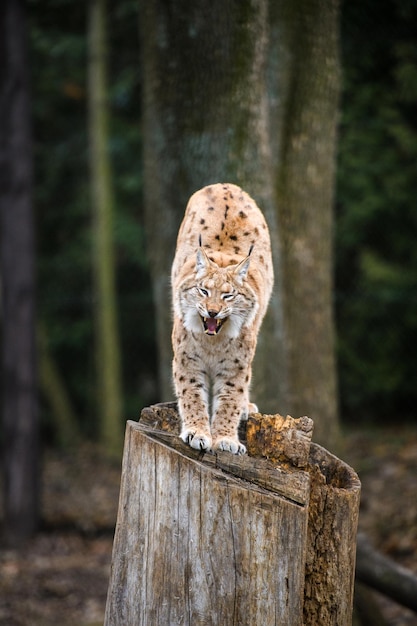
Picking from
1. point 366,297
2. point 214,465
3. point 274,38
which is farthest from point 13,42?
point 214,465

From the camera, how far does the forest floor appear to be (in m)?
7.69

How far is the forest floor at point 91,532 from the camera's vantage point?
7.69m

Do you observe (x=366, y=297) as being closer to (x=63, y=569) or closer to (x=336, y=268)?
(x=336, y=268)

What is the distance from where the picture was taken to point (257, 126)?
234 inches

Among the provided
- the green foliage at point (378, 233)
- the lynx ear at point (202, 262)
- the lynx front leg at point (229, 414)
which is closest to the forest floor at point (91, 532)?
the green foliage at point (378, 233)

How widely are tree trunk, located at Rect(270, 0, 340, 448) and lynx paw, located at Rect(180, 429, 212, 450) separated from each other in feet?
12.4

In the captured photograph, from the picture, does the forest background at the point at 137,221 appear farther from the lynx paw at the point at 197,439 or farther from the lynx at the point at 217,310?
the lynx paw at the point at 197,439

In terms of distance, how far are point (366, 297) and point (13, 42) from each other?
6.13 m

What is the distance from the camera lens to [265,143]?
6.07 metres

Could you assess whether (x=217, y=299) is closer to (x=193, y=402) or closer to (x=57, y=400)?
(x=193, y=402)

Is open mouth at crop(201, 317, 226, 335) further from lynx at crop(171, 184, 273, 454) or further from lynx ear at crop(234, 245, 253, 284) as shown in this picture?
lynx ear at crop(234, 245, 253, 284)

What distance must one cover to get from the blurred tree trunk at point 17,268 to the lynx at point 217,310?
20.5 ft

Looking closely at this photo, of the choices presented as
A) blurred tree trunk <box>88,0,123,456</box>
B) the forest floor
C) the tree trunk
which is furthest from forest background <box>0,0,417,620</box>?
the tree trunk

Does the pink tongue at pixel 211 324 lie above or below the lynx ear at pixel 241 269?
below
